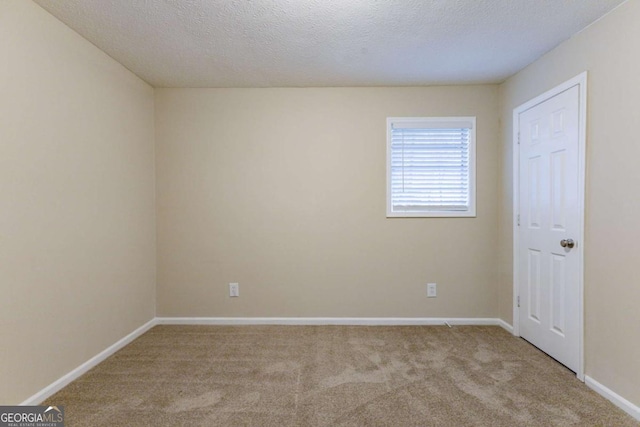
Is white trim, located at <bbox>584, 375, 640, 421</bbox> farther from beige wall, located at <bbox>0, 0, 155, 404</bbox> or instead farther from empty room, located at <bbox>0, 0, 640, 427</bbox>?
beige wall, located at <bbox>0, 0, 155, 404</bbox>

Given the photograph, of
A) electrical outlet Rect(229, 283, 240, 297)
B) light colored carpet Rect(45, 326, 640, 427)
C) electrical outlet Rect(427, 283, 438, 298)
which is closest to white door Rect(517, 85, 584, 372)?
light colored carpet Rect(45, 326, 640, 427)

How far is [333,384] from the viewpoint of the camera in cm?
221

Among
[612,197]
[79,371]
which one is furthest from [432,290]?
[79,371]

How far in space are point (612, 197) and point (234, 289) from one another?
3.23 meters

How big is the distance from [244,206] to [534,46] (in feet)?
9.61

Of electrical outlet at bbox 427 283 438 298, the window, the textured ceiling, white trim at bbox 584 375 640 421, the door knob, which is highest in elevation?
the textured ceiling

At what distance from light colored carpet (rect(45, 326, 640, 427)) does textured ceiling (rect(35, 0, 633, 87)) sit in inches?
98.2

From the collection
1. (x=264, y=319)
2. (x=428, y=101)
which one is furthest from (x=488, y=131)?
(x=264, y=319)

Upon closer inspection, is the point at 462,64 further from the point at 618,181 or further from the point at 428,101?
the point at 618,181

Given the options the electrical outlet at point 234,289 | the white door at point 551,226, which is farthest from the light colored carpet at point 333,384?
the electrical outlet at point 234,289

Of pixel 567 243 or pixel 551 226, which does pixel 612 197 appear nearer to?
pixel 567 243

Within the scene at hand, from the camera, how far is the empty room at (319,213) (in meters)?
1.93

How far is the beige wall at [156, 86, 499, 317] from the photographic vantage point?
3.34 meters

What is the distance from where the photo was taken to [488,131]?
3.31m
